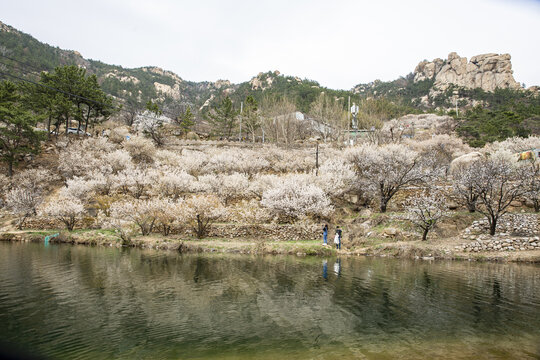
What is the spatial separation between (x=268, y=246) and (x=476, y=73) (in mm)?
134043

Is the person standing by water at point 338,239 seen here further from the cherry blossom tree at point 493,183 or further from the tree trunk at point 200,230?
the tree trunk at point 200,230

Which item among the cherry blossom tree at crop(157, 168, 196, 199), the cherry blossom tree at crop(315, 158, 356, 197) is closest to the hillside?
the cherry blossom tree at crop(315, 158, 356, 197)

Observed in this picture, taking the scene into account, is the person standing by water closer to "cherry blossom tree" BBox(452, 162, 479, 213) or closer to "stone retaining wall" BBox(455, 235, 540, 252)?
"stone retaining wall" BBox(455, 235, 540, 252)

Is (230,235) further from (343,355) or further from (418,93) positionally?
(418,93)

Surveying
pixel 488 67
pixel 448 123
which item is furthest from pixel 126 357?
pixel 488 67

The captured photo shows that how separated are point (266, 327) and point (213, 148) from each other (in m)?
46.7

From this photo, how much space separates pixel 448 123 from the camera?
67688 millimetres

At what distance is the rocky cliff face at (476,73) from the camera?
11144cm

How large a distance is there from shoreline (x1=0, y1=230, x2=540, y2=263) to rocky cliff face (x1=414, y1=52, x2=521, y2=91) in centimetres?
11041

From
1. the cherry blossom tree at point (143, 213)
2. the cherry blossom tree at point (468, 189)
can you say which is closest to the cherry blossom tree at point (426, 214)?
the cherry blossom tree at point (468, 189)

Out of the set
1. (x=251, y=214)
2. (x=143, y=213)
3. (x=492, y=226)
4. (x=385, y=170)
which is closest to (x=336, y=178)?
(x=385, y=170)

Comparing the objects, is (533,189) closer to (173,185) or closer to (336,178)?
(336,178)

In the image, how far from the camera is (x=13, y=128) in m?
40.5

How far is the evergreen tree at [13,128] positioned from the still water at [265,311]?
1175 inches
